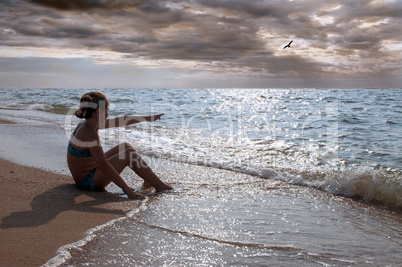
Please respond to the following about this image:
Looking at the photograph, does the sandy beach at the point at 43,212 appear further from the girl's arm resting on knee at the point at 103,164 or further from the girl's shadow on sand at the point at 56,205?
the girl's arm resting on knee at the point at 103,164

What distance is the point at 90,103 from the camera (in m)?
3.83

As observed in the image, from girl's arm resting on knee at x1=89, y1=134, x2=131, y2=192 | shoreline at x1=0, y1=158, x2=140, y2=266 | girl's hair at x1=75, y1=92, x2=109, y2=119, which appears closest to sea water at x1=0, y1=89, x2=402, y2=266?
shoreline at x1=0, y1=158, x2=140, y2=266

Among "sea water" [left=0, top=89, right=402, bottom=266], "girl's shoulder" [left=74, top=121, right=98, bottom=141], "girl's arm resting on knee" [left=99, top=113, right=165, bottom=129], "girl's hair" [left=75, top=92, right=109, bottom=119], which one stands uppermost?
"girl's hair" [left=75, top=92, right=109, bottom=119]

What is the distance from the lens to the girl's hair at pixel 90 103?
3.81 meters

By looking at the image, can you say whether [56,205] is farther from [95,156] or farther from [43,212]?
[95,156]

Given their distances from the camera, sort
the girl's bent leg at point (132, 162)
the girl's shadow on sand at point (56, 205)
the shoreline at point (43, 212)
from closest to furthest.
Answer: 1. the shoreline at point (43, 212)
2. the girl's shadow on sand at point (56, 205)
3. the girl's bent leg at point (132, 162)

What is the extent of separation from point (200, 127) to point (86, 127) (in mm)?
8313

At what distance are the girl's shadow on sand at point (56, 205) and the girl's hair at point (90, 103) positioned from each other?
99 centimetres

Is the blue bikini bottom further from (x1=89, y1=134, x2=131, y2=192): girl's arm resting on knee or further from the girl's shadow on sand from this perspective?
(x1=89, y1=134, x2=131, y2=192): girl's arm resting on knee

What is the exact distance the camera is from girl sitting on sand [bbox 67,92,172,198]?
390cm

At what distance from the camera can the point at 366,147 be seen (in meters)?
8.45

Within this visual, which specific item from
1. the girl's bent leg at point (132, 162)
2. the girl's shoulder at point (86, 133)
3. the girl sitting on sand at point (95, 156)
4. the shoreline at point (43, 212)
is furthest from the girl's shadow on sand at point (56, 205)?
the girl's shoulder at point (86, 133)

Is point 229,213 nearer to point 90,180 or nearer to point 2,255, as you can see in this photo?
point 90,180

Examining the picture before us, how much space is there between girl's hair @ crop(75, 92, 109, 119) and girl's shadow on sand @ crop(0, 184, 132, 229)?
3.23 ft
